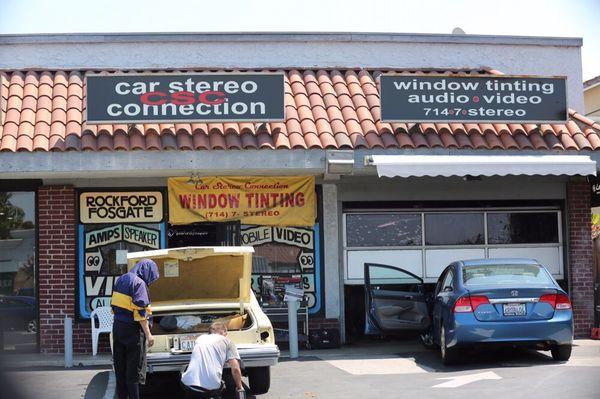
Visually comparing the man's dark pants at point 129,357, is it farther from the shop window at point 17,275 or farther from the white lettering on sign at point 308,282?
the white lettering on sign at point 308,282

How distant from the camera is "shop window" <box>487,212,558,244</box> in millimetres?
16281

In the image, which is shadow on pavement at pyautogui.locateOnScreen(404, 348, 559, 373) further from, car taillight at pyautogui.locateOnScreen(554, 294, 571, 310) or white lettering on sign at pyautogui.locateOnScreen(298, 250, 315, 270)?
white lettering on sign at pyautogui.locateOnScreen(298, 250, 315, 270)

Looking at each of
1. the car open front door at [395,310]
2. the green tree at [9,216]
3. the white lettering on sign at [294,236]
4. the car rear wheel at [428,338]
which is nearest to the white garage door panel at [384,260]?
the white lettering on sign at [294,236]

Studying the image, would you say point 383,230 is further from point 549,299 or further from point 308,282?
point 549,299

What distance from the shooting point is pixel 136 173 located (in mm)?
14148

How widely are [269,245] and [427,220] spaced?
9.80ft

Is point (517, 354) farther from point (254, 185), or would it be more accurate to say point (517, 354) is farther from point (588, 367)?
point (254, 185)

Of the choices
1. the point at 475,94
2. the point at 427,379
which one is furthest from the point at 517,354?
the point at 475,94

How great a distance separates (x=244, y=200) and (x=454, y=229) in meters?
3.99

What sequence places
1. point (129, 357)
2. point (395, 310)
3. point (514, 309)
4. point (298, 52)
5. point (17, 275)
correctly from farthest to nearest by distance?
point (298, 52) → point (17, 275) → point (395, 310) → point (514, 309) → point (129, 357)

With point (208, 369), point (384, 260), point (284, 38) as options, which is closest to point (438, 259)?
point (384, 260)

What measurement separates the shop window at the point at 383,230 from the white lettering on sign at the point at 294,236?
0.81 m

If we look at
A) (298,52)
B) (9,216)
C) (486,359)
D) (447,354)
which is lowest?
(486,359)

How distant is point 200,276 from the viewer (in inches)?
445
